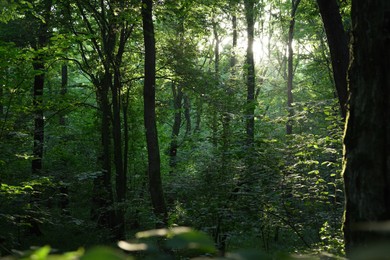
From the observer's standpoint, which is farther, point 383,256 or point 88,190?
point 88,190

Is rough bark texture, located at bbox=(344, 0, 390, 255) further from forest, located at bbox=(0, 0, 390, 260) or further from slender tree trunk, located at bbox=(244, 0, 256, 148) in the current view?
slender tree trunk, located at bbox=(244, 0, 256, 148)

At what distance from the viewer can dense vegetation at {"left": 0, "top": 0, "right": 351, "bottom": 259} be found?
27.1 ft

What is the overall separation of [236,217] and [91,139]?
27.0 feet

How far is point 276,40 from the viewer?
3459 centimetres

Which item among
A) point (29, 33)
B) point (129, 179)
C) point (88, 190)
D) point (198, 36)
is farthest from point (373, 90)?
point (129, 179)

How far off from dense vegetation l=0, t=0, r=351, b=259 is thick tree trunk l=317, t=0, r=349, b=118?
4.37 feet

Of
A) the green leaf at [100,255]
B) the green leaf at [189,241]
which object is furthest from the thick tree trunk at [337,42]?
the green leaf at [100,255]

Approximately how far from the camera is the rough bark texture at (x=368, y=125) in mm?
2463

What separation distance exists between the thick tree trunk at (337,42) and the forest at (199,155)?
15 mm

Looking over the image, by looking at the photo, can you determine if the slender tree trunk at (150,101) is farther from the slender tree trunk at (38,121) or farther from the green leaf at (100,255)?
the green leaf at (100,255)

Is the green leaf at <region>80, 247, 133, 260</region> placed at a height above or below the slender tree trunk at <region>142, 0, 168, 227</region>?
below

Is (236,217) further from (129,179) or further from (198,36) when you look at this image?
(129,179)

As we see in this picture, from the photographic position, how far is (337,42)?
6176 mm

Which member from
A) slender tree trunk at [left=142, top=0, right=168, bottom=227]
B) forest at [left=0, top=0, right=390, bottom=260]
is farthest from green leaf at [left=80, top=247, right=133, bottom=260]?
slender tree trunk at [left=142, top=0, right=168, bottom=227]
